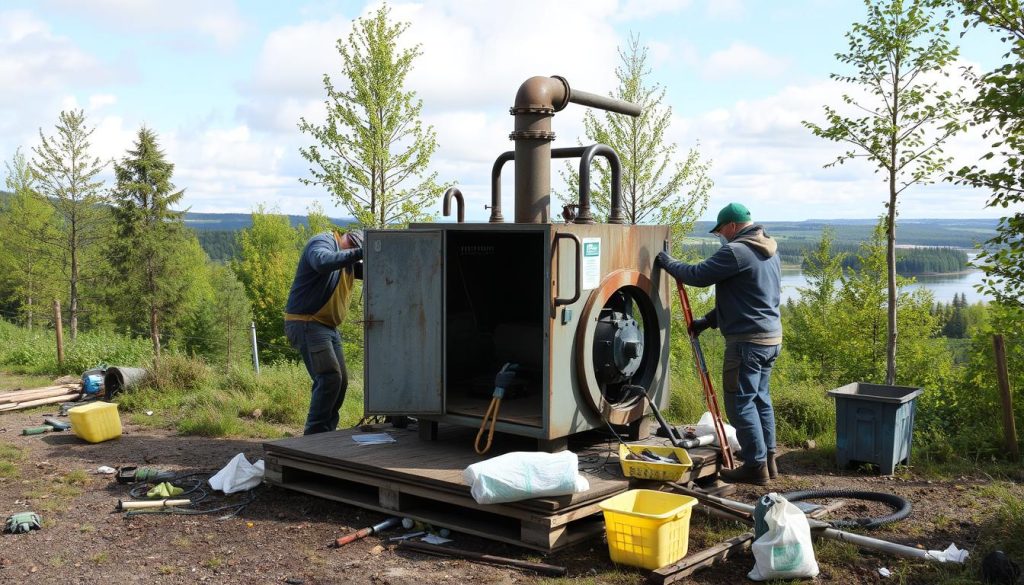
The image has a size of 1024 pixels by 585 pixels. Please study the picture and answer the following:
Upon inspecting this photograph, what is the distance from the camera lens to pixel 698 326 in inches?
254

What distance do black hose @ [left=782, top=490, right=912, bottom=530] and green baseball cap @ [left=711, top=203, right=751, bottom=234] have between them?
1.89 metres

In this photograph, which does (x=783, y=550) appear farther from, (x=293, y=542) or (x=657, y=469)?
(x=293, y=542)

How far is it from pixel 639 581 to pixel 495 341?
2928mm

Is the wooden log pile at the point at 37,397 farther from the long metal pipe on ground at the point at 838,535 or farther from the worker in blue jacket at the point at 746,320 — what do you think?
the long metal pipe on ground at the point at 838,535

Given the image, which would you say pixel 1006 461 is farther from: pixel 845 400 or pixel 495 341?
pixel 495 341

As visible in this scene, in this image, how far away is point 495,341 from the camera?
7.05 m

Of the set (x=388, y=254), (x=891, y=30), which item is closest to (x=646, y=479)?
(x=388, y=254)

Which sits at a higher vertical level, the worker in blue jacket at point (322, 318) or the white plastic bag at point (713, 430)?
the worker in blue jacket at point (322, 318)

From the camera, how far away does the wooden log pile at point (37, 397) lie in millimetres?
9633

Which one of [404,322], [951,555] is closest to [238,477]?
[404,322]

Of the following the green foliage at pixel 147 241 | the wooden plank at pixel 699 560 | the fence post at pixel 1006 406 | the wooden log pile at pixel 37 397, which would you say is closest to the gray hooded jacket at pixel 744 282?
the wooden plank at pixel 699 560

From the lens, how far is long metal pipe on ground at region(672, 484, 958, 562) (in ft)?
14.9

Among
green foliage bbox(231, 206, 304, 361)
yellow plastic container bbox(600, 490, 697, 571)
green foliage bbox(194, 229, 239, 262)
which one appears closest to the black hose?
yellow plastic container bbox(600, 490, 697, 571)

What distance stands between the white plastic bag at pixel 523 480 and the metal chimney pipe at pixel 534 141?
1959 mm
